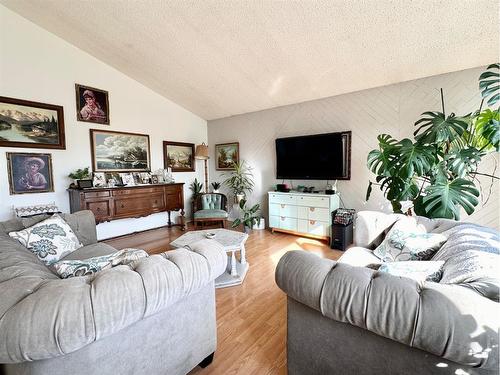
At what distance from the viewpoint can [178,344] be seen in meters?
1.19

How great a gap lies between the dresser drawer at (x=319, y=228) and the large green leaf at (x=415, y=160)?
190 cm

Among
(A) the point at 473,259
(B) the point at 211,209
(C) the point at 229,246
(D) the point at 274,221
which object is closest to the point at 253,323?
(C) the point at 229,246

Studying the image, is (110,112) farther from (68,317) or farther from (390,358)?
(390,358)

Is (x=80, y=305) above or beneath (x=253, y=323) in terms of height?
above

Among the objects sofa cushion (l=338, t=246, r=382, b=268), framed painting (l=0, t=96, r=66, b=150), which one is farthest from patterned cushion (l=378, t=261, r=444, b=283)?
framed painting (l=0, t=96, r=66, b=150)

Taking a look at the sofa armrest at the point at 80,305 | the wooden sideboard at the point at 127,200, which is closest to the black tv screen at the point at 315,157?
the wooden sideboard at the point at 127,200

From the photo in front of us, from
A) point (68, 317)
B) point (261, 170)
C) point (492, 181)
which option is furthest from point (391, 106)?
point (68, 317)

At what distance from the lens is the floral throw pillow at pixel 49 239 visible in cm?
177

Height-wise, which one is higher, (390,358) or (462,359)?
(462,359)

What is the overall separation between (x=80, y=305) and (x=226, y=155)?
4595 mm

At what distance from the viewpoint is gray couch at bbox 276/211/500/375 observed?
0.68 metres

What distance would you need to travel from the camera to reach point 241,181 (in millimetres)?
4832

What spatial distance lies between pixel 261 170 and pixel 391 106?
2.45 m

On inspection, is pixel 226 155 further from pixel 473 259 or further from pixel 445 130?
pixel 473 259
